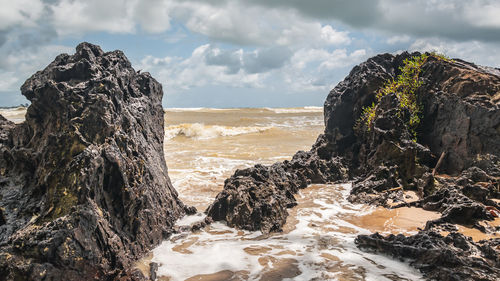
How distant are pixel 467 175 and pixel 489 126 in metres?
1.44

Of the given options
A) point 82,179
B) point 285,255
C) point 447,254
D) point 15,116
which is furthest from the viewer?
point 15,116

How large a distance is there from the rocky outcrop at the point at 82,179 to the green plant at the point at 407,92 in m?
6.32

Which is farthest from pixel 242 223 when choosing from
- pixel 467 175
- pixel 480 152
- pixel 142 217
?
pixel 480 152

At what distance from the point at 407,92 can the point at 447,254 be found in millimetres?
6442

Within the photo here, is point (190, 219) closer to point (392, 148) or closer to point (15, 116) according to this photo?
point (392, 148)

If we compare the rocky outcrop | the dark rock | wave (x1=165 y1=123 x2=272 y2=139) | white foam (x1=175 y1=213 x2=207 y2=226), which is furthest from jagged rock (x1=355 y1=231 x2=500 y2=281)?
wave (x1=165 y1=123 x2=272 y2=139)

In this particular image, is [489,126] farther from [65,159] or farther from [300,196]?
[65,159]

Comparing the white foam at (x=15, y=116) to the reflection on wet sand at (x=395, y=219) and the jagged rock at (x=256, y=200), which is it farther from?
the reflection on wet sand at (x=395, y=219)

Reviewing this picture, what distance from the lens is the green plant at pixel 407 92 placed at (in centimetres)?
925

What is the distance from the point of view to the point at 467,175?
7.50 metres

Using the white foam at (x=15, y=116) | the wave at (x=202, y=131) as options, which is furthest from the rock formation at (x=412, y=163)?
the white foam at (x=15, y=116)

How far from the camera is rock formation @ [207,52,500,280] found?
5.23 metres

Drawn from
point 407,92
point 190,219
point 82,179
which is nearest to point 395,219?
point 190,219

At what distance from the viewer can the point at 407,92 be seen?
9852 mm
